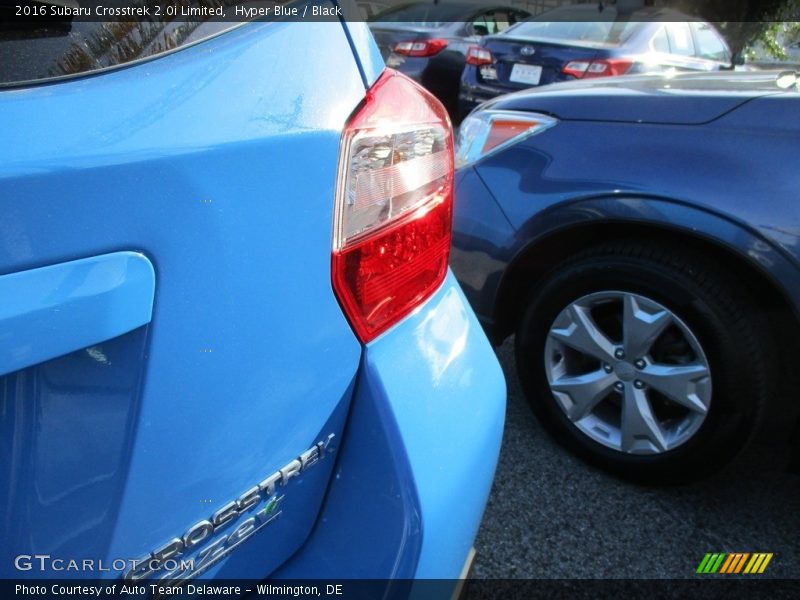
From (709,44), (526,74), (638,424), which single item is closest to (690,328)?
(638,424)

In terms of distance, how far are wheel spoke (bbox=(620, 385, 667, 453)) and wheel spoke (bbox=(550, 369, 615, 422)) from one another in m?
0.07

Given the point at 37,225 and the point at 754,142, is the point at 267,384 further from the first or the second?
the point at 754,142

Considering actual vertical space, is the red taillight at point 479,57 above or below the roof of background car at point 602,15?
below

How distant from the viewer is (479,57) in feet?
20.1

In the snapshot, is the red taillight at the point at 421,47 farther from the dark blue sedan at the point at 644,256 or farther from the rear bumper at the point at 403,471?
the rear bumper at the point at 403,471

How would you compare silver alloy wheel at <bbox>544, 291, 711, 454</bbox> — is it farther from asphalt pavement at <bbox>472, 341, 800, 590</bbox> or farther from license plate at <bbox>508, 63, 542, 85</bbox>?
license plate at <bbox>508, 63, 542, 85</bbox>

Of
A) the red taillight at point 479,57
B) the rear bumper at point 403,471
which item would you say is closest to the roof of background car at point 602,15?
the red taillight at point 479,57

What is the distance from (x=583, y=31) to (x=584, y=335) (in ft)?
14.5

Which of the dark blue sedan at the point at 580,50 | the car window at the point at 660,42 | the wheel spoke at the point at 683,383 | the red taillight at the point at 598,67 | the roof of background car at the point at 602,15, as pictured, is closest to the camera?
the wheel spoke at the point at 683,383

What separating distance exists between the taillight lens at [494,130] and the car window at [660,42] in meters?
3.89

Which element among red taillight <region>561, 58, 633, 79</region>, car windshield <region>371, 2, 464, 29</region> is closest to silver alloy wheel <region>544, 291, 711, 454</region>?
red taillight <region>561, 58, 633, 79</region>

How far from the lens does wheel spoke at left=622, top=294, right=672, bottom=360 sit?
1966 mm

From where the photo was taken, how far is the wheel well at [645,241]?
1873mm

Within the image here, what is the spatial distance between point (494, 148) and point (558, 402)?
92cm
